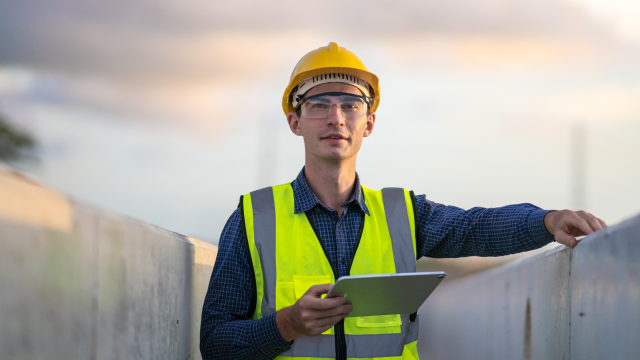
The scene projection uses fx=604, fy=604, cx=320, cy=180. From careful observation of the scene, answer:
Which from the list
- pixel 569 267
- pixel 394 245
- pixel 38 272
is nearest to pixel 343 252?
pixel 394 245

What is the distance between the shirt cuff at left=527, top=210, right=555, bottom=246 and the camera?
3.01 metres

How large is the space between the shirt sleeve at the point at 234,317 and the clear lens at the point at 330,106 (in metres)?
0.76

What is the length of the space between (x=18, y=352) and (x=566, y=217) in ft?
7.35

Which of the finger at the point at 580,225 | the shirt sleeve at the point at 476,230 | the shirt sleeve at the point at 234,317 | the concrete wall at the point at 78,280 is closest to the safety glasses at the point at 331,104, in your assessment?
the shirt sleeve at the point at 476,230

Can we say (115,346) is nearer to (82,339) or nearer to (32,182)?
(82,339)

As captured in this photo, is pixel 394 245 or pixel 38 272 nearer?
pixel 38 272

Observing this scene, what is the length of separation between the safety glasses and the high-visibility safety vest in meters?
0.47

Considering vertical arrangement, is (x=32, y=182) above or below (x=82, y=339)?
above

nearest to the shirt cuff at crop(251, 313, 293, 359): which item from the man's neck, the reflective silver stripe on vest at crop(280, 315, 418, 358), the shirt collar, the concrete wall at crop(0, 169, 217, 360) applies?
the reflective silver stripe on vest at crop(280, 315, 418, 358)

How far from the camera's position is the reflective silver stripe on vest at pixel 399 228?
320 centimetres

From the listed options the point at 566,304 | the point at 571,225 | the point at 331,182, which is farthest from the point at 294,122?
the point at 566,304

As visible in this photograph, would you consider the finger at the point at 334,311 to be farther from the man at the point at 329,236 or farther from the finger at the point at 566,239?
the finger at the point at 566,239

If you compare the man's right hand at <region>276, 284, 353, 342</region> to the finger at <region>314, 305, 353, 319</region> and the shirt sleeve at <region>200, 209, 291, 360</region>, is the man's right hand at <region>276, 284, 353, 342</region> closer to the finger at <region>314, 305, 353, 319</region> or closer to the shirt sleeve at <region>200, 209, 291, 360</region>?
the finger at <region>314, 305, 353, 319</region>

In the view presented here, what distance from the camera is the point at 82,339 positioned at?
6.90 ft
